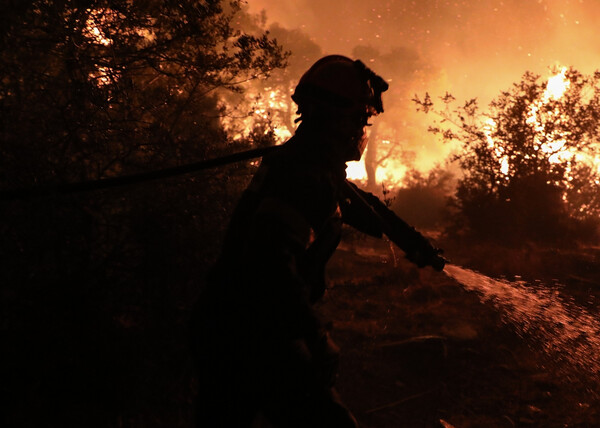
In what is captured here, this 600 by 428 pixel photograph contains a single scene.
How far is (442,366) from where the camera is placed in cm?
490

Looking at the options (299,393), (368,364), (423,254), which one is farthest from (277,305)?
(368,364)

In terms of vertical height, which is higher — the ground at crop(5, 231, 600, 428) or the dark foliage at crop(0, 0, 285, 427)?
the dark foliage at crop(0, 0, 285, 427)

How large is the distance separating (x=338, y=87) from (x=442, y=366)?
4.34 m

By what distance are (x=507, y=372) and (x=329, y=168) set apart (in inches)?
183

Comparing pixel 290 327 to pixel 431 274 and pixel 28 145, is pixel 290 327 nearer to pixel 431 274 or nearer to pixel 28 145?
pixel 28 145

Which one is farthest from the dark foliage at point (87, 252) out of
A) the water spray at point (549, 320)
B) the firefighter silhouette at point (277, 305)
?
the water spray at point (549, 320)

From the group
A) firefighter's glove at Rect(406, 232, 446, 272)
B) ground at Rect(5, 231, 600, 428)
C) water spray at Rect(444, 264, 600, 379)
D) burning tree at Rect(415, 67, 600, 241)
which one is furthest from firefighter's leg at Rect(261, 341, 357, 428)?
burning tree at Rect(415, 67, 600, 241)

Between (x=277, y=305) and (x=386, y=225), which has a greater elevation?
(x=386, y=225)

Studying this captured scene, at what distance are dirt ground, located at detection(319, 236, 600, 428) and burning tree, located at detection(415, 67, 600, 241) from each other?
5481 millimetres

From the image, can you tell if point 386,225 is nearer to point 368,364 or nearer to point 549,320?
point 368,364

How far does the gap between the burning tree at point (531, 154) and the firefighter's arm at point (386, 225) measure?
39.5ft

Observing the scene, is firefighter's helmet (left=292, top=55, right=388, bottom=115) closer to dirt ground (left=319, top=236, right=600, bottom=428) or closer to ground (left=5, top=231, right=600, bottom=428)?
dirt ground (left=319, top=236, right=600, bottom=428)

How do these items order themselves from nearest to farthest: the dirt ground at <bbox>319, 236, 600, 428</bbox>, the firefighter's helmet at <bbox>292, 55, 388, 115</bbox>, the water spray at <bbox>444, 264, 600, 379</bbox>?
1. the firefighter's helmet at <bbox>292, 55, 388, 115</bbox>
2. the dirt ground at <bbox>319, 236, 600, 428</bbox>
3. the water spray at <bbox>444, 264, 600, 379</bbox>

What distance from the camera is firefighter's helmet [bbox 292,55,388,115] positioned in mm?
1953
